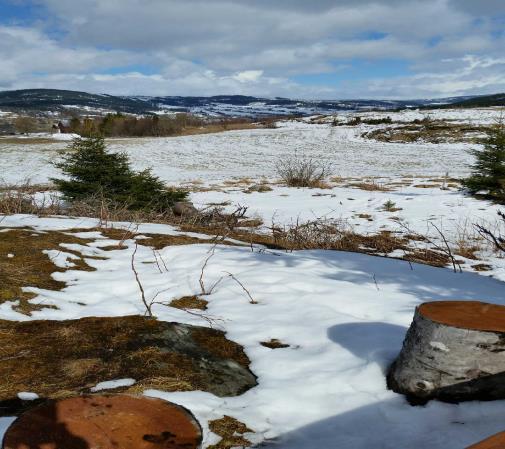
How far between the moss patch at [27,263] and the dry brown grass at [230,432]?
1.82 meters

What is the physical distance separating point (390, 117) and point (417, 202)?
39.3m

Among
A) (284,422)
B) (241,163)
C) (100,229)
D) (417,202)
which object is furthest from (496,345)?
(241,163)

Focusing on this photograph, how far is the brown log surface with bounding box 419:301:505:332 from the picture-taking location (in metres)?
2.07

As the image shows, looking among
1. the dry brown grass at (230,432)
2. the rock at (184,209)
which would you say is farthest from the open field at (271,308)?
the rock at (184,209)

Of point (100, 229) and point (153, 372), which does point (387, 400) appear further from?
point (100, 229)

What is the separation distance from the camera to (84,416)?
1.54 metres

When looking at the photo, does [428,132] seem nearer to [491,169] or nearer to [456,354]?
[491,169]

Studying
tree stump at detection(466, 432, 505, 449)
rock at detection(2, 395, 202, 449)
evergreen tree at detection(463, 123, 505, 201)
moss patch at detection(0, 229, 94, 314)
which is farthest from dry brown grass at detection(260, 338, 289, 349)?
evergreen tree at detection(463, 123, 505, 201)

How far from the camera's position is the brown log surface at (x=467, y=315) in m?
2.07

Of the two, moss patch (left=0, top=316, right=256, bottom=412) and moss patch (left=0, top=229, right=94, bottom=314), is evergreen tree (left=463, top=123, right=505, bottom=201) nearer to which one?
moss patch (left=0, top=229, right=94, bottom=314)

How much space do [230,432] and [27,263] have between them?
9.52ft

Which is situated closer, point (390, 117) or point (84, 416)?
point (84, 416)

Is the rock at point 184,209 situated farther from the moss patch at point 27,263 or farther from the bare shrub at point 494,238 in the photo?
the bare shrub at point 494,238

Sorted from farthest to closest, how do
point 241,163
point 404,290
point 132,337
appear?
point 241,163 < point 404,290 < point 132,337
